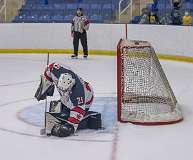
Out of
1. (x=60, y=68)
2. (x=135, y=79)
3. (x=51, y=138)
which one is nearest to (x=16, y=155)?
(x=51, y=138)

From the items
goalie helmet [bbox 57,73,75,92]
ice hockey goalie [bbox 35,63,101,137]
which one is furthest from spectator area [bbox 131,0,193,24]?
goalie helmet [bbox 57,73,75,92]

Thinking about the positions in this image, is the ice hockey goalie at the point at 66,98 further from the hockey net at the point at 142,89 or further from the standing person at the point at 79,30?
the standing person at the point at 79,30

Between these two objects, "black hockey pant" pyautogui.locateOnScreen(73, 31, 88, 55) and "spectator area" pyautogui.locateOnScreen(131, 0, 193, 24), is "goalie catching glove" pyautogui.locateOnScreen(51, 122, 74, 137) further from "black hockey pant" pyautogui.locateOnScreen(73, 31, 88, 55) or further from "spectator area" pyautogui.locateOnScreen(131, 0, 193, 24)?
"spectator area" pyautogui.locateOnScreen(131, 0, 193, 24)

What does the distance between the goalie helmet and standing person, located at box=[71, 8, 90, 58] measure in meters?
6.60

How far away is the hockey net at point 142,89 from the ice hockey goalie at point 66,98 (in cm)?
57

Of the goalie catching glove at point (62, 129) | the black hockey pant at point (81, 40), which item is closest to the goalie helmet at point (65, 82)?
the goalie catching glove at point (62, 129)

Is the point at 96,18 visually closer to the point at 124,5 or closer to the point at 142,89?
the point at 124,5

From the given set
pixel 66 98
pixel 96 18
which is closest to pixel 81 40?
pixel 96 18

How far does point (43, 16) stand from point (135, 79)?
859 centimetres

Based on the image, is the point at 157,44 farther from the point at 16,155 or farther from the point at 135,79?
the point at 16,155

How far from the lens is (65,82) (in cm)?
424

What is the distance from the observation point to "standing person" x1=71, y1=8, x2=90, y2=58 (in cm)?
1080

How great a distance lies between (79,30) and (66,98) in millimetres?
6627

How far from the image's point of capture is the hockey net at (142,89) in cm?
486
